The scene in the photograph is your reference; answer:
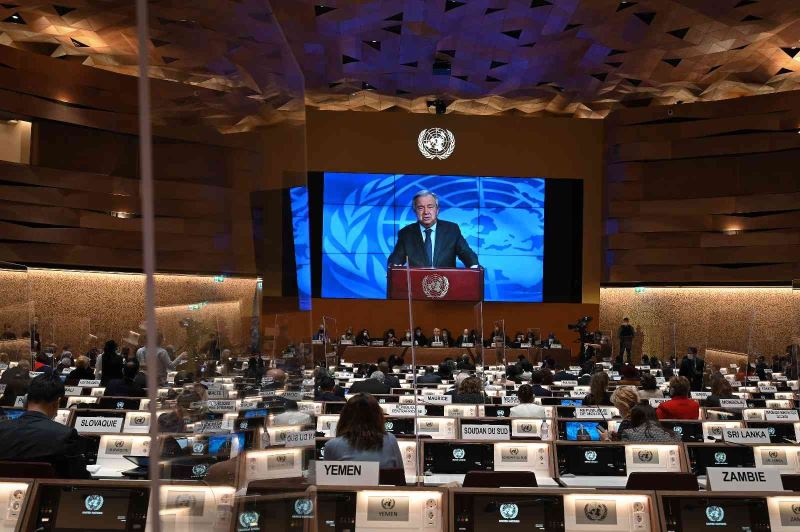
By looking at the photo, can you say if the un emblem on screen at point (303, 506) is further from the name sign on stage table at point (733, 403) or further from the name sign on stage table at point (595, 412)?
the name sign on stage table at point (733, 403)

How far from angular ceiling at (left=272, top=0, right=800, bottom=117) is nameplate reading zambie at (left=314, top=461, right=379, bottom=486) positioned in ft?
48.8

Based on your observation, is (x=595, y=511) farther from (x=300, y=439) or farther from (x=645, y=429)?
(x=645, y=429)

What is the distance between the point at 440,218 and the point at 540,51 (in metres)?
6.39

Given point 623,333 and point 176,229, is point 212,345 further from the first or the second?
point 623,333

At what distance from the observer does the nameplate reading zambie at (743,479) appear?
4059mm

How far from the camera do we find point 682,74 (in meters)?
24.6

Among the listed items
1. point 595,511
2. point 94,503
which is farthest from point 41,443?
point 595,511

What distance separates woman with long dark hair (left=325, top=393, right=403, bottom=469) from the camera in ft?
16.6

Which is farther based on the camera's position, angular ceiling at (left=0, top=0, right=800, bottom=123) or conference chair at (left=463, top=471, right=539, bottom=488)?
angular ceiling at (left=0, top=0, right=800, bottom=123)

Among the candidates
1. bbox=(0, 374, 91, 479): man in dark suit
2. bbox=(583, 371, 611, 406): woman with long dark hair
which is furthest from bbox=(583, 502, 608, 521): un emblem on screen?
bbox=(583, 371, 611, 406): woman with long dark hair

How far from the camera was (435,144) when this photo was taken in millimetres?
27688

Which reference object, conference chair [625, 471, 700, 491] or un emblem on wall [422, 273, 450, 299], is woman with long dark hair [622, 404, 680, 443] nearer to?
conference chair [625, 471, 700, 491]

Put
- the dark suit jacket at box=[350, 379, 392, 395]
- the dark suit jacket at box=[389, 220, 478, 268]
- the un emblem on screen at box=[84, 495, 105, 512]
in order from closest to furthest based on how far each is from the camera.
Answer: the un emblem on screen at box=[84, 495, 105, 512], the dark suit jacket at box=[350, 379, 392, 395], the dark suit jacket at box=[389, 220, 478, 268]

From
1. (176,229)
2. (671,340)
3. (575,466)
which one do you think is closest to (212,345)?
(176,229)
